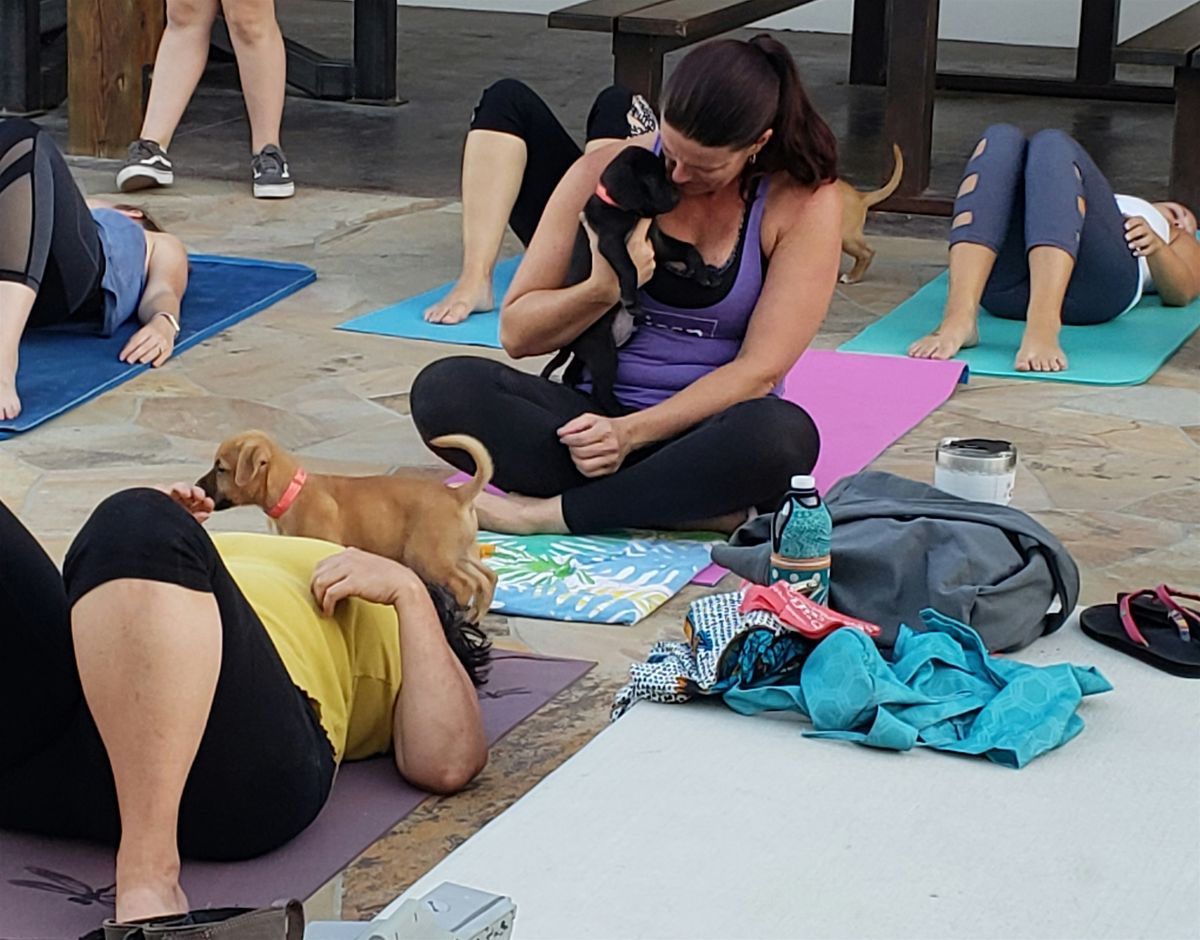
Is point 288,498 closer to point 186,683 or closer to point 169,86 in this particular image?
point 186,683

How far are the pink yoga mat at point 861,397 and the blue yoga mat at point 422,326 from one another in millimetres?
703

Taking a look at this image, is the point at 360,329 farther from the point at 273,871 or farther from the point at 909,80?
the point at 273,871

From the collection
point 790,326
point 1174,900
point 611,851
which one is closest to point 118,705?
point 611,851

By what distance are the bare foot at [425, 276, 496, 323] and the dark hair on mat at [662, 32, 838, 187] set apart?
1526 mm

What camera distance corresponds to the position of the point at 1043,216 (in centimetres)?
427

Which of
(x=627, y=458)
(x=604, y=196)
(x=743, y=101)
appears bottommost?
(x=627, y=458)

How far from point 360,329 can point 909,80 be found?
190 cm

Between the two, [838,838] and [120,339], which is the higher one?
[838,838]

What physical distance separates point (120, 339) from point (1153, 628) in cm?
251

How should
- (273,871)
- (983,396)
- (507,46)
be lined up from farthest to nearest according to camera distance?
(507,46) → (983,396) → (273,871)

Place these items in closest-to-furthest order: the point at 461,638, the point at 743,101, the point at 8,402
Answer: the point at 461,638
the point at 743,101
the point at 8,402

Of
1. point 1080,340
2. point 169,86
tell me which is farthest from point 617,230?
point 169,86

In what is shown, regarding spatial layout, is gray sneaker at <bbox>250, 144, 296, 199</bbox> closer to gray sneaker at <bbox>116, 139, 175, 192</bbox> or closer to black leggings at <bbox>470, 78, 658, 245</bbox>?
gray sneaker at <bbox>116, 139, 175, 192</bbox>

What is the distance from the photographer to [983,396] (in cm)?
404
